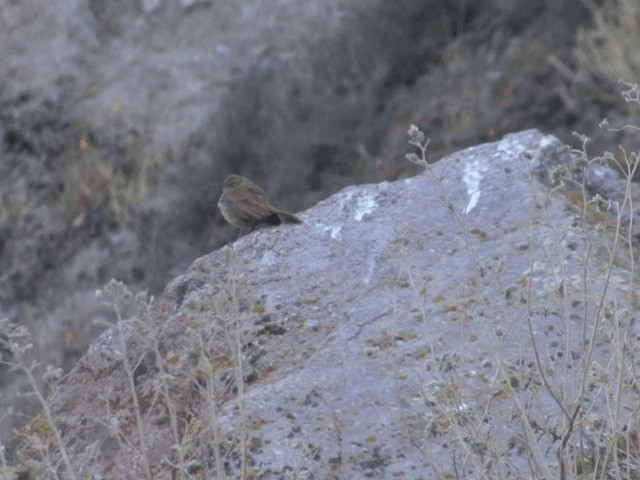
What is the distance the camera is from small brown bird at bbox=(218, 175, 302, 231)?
17.1 feet

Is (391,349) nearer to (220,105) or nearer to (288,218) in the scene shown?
(288,218)

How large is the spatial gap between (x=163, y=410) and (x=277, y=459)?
468 millimetres

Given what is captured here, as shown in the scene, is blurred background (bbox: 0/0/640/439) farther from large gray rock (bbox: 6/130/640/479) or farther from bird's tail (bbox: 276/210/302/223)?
large gray rock (bbox: 6/130/640/479)

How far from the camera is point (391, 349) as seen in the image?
3.65m

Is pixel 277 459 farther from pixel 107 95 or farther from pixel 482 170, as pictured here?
pixel 107 95

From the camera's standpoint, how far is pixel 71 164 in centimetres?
1165

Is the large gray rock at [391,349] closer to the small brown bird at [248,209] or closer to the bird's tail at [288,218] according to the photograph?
the bird's tail at [288,218]

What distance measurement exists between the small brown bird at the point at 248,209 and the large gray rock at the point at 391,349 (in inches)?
7.4

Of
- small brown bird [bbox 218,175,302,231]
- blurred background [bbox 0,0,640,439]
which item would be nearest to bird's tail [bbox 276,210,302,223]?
small brown bird [bbox 218,175,302,231]

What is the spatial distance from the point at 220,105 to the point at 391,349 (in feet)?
28.2

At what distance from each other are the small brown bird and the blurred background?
162 inches

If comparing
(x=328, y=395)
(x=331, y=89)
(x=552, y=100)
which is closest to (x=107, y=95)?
(x=331, y=89)

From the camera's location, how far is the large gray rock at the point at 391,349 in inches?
133

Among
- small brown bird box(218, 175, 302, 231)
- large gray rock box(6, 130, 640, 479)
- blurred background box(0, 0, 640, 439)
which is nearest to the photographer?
large gray rock box(6, 130, 640, 479)
